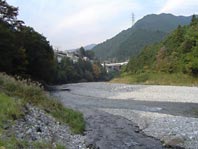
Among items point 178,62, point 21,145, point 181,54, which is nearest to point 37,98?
point 21,145

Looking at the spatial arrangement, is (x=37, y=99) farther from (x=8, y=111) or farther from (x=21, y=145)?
(x=21, y=145)

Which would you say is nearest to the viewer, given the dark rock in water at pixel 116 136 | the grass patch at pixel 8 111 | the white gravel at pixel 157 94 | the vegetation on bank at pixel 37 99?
the grass patch at pixel 8 111

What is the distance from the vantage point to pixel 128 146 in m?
17.2

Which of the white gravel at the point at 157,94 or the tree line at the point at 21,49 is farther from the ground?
the tree line at the point at 21,49

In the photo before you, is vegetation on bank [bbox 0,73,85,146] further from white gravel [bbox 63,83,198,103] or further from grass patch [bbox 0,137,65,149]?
white gravel [bbox 63,83,198,103]

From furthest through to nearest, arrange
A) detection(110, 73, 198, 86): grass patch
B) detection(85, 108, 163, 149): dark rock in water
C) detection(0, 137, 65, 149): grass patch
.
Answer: detection(110, 73, 198, 86): grass patch, detection(85, 108, 163, 149): dark rock in water, detection(0, 137, 65, 149): grass patch

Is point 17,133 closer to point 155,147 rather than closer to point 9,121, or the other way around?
point 9,121

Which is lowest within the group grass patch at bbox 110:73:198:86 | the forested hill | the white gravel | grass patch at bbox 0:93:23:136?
the white gravel

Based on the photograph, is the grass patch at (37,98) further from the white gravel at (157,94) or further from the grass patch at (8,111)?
the white gravel at (157,94)

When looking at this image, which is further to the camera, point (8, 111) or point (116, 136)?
point (116, 136)

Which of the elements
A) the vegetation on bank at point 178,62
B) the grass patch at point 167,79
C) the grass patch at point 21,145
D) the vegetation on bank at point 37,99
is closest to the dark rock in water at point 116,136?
the vegetation on bank at point 37,99

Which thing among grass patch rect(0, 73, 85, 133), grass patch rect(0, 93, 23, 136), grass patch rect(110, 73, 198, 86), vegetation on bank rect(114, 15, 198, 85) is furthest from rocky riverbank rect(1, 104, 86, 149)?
vegetation on bank rect(114, 15, 198, 85)

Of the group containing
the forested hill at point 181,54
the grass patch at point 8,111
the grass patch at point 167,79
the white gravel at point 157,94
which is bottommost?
the white gravel at point 157,94

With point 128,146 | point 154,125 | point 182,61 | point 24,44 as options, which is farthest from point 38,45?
point 128,146
